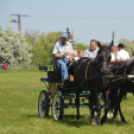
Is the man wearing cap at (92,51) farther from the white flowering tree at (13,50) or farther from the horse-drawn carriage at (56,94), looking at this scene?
the white flowering tree at (13,50)

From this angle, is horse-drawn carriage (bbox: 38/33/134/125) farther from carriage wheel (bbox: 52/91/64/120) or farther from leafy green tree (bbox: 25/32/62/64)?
leafy green tree (bbox: 25/32/62/64)

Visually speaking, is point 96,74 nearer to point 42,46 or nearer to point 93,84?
point 93,84

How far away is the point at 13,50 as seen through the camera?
67.4m

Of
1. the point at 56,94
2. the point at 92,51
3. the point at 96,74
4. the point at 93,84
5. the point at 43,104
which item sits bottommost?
the point at 43,104

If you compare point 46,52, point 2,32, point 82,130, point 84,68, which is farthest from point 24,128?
point 46,52

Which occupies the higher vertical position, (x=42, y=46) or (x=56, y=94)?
(x=56, y=94)

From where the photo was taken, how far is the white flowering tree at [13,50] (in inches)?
2621

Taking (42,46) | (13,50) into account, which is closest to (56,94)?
(13,50)

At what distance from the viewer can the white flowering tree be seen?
6656cm

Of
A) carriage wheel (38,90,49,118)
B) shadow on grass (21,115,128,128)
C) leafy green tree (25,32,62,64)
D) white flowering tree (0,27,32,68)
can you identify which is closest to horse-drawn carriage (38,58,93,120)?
carriage wheel (38,90,49,118)

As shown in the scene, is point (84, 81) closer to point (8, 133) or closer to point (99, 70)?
point (99, 70)

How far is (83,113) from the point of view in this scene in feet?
34.9

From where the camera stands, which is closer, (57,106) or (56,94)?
(57,106)

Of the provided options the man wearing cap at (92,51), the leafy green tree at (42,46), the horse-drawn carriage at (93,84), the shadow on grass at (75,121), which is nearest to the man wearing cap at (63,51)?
the horse-drawn carriage at (93,84)
